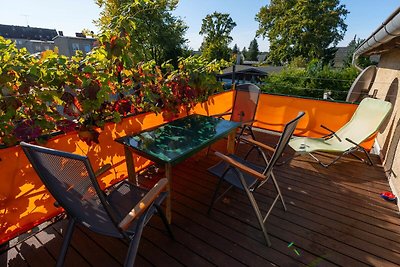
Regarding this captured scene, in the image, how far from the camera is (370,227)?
6.70ft

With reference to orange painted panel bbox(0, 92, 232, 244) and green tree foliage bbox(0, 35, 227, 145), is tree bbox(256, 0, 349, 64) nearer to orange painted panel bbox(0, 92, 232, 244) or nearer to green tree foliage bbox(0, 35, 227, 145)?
green tree foliage bbox(0, 35, 227, 145)

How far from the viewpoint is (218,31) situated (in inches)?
1379

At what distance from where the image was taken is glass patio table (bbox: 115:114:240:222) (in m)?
1.86

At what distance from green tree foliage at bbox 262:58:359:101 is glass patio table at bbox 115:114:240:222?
Result: 7779mm

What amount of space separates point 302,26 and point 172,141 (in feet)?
84.5

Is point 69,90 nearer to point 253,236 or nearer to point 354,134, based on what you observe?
point 253,236

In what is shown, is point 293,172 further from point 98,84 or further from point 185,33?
point 185,33

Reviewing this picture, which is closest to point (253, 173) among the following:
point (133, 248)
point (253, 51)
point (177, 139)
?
point (177, 139)

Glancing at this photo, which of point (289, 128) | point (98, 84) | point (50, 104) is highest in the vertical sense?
point (98, 84)

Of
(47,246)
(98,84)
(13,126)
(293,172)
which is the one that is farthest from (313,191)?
(13,126)

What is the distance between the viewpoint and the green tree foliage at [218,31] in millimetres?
33938

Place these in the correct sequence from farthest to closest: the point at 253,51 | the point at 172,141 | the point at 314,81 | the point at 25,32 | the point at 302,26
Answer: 1. the point at 253,51
2. the point at 25,32
3. the point at 302,26
4. the point at 314,81
5. the point at 172,141

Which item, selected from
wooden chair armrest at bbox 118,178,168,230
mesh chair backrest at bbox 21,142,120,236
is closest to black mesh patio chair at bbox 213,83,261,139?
wooden chair armrest at bbox 118,178,168,230

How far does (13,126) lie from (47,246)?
1.08 m
